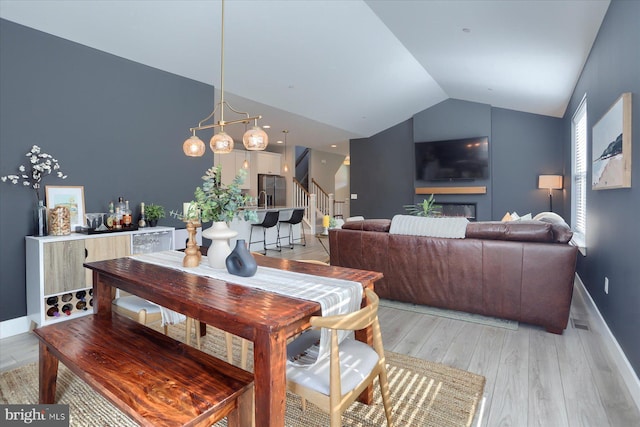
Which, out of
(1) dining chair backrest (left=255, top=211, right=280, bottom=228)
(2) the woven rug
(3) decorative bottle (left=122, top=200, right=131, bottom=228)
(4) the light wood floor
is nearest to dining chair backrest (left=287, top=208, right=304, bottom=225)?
(1) dining chair backrest (left=255, top=211, right=280, bottom=228)

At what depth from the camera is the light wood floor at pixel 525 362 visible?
6.14ft

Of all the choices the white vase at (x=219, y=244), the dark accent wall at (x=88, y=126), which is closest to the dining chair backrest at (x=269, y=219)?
the dark accent wall at (x=88, y=126)

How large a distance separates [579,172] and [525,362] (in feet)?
12.6

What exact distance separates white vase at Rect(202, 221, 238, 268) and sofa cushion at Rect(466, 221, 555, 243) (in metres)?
2.24

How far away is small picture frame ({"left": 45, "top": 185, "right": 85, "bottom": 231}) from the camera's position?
132 inches

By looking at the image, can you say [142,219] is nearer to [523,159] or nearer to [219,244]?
[219,244]

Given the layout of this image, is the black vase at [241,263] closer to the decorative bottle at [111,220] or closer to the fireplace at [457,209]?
the decorative bottle at [111,220]

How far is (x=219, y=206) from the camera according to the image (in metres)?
2.04

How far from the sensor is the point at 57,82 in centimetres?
339

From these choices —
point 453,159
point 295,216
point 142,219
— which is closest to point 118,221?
point 142,219

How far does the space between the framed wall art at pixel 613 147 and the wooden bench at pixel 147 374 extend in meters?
2.60

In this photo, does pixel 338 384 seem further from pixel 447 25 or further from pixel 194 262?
pixel 447 25

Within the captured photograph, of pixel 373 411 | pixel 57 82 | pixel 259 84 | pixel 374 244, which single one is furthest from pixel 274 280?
pixel 259 84

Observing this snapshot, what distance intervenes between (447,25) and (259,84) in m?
2.64
